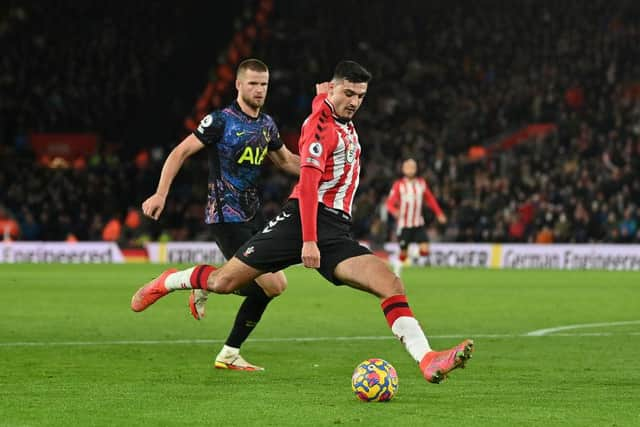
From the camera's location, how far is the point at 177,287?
8.72m

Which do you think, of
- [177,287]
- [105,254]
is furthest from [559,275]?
[177,287]

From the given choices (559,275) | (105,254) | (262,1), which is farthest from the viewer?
(262,1)

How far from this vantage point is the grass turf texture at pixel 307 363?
22.0ft


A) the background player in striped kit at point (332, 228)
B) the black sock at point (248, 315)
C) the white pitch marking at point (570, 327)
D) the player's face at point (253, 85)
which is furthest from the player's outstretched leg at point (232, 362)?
the white pitch marking at point (570, 327)

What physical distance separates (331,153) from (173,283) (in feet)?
6.10

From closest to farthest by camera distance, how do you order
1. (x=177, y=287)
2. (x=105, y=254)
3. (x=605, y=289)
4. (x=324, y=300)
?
1. (x=177, y=287)
2. (x=324, y=300)
3. (x=605, y=289)
4. (x=105, y=254)

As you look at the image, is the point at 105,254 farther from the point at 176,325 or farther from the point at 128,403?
the point at 128,403

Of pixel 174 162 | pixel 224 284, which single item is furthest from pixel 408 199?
pixel 224 284

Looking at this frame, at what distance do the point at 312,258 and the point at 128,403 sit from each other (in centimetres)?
143

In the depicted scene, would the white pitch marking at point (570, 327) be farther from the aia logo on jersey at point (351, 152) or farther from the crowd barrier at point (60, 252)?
the crowd barrier at point (60, 252)

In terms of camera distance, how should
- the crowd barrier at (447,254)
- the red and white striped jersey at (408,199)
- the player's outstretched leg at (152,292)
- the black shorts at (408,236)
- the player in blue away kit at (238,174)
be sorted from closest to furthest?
the player's outstretched leg at (152,292) < the player in blue away kit at (238,174) < the red and white striped jersey at (408,199) < the black shorts at (408,236) < the crowd barrier at (447,254)

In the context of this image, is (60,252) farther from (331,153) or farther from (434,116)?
(331,153)

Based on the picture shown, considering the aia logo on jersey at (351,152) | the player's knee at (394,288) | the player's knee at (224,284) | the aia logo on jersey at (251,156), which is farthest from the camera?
the aia logo on jersey at (251,156)

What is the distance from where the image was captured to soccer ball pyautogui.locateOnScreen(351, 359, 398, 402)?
23.5ft
